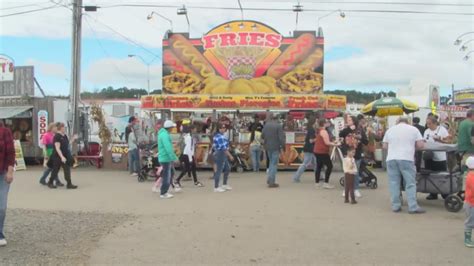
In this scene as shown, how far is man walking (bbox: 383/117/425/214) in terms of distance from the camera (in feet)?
29.3

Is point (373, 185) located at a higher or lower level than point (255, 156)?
lower

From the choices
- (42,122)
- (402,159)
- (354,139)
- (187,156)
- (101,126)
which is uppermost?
(42,122)

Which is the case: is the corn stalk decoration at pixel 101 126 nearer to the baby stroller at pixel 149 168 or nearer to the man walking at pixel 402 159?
the baby stroller at pixel 149 168

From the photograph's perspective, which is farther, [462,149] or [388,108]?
[388,108]

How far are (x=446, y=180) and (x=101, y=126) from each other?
42.2 feet

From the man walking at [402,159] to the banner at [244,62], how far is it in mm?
10388

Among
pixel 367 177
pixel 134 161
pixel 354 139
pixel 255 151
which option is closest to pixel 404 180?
pixel 354 139

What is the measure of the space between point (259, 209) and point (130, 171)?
7.63 m

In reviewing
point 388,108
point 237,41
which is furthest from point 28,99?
point 388,108

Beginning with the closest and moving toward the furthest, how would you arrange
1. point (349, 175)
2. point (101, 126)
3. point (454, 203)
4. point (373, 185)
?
point (454, 203)
point (349, 175)
point (373, 185)
point (101, 126)

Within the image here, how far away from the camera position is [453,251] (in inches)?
249

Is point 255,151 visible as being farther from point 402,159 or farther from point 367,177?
point 402,159

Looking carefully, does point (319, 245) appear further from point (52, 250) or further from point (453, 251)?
point (52, 250)

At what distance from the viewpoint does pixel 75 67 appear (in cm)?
1953
